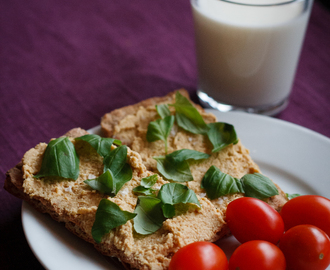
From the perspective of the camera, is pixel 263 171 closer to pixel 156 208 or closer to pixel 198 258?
pixel 156 208

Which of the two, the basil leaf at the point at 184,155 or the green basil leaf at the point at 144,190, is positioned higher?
the basil leaf at the point at 184,155

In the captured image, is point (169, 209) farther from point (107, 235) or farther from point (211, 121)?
point (211, 121)

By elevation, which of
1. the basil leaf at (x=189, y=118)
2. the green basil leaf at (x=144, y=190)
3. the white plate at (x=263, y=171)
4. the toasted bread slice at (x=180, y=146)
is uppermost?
the basil leaf at (x=189, y=118)

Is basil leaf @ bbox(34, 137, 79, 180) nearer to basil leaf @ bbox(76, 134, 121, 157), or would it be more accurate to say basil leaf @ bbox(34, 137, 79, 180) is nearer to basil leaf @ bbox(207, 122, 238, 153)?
basil leaf @ bbox(76, 134, 121, 157)

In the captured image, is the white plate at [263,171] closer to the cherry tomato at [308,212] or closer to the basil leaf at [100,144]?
the cherry tomato at [308,212]

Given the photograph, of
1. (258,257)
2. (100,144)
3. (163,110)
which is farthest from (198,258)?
(163,110)

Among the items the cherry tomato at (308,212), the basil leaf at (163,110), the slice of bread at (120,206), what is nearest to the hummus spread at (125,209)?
the slice of bread at (120,206)
